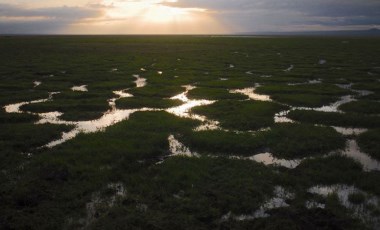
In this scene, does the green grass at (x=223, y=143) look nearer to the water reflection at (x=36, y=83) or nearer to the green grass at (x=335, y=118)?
the green grass at (x=335, y=118)

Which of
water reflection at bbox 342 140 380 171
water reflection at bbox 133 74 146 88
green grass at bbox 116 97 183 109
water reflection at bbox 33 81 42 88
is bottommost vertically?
Answer: water reflection at bbox 342 140 380 171

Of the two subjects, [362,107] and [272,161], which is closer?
[272,161]

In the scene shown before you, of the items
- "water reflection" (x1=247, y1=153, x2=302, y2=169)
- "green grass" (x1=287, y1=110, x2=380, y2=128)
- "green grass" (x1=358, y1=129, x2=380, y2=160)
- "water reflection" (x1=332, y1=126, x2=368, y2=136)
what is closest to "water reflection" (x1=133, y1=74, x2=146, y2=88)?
"green grass" (x1=287, y1=110, x2=380, y2=128)

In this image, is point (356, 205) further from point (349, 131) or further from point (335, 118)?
point (335, 118)

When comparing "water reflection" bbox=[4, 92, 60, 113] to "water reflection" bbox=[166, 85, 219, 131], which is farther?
"water reflection" bbox=[4, 92, 60, 113]

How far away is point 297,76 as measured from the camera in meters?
35.3

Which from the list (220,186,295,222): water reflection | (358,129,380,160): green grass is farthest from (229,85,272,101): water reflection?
(220,186,295,222): water reflection

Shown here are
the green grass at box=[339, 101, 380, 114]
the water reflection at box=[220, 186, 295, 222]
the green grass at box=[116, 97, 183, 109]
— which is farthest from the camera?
the green grass at box=[116, 97, 183, 109]

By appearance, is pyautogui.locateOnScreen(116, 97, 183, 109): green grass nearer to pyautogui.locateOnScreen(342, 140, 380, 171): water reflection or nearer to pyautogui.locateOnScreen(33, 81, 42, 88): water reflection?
pyautogui.locateOnScreen(342, 140, 380, 171): water reflection

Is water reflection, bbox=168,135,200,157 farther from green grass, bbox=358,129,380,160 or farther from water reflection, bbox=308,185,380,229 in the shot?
green grass, bbox=358,129,380,160

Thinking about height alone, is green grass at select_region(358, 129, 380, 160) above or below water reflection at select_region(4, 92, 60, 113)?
below

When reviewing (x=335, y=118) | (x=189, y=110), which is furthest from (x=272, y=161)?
(x=189, y=110)

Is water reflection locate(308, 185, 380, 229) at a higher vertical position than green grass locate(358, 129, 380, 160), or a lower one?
lower

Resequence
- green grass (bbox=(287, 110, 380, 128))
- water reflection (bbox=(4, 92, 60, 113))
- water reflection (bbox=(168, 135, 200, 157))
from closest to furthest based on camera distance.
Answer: water reflection (bbox=(168, 135, 200, 157)) → green grass (bbox=(287, 110, 380, 128)) → water reflection (bbox=(4, 92, 60, 113))
